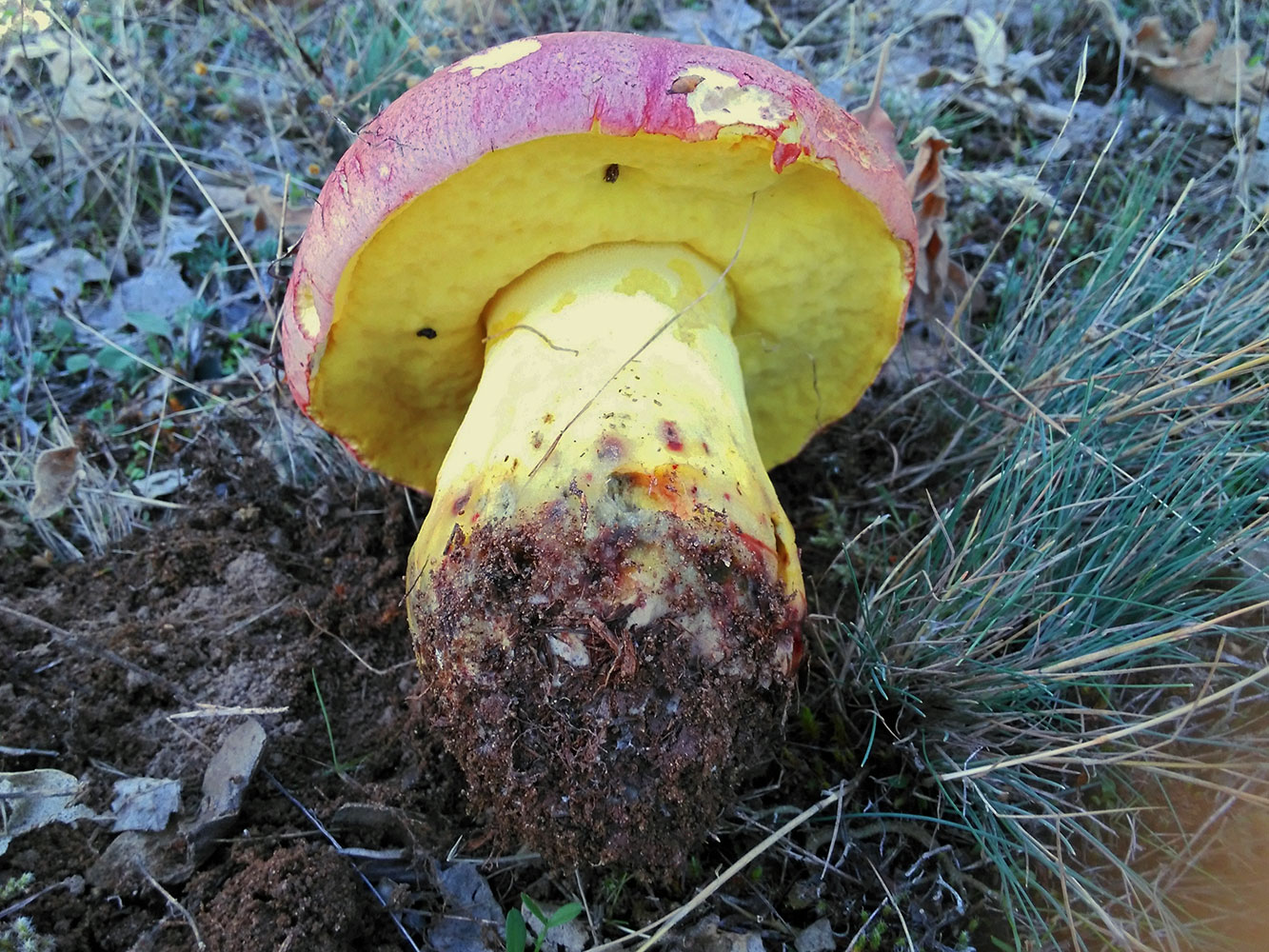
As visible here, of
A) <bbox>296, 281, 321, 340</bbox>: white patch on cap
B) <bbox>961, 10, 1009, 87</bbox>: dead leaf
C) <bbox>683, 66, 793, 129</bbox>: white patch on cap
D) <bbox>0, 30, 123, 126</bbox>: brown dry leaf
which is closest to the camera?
<bbox>683, 66, 793, 129</bbox>: white patch on cap

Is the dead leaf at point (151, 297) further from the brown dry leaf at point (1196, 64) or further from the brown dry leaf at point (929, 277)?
the brown dry leaf at point (1196, 64)

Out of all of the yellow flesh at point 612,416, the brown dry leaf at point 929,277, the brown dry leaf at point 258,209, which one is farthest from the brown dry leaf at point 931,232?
the brown dry leaf at point 258,209

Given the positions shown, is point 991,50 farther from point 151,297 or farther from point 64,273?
point 64,273

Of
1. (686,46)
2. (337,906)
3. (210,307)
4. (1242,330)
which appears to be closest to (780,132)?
(686,46)

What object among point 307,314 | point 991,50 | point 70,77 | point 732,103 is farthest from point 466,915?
point 991,50

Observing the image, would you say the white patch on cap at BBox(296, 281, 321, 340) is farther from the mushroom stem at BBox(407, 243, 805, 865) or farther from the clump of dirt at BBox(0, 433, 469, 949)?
the clump of dirt at BBox(0, 433, 469, 949)

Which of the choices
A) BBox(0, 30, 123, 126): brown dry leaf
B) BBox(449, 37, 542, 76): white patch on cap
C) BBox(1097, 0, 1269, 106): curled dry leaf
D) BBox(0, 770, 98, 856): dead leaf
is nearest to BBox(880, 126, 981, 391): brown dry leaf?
BBox(1097, 0, 1269, 106): curled dry leaf

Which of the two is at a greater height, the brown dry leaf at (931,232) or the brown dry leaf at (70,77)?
the brown dry leaf at (70,77)

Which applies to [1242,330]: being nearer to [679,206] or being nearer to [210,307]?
[679,206]
